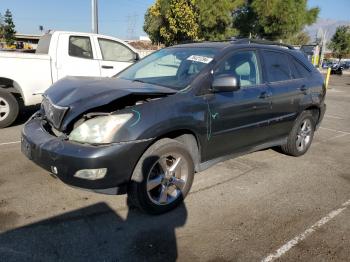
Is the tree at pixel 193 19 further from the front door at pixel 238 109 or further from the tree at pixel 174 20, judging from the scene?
the front door at pixel 238 109

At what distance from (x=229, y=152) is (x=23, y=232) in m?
2.38

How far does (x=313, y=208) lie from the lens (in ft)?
12.9

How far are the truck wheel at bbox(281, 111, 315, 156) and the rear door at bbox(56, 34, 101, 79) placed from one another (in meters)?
→ 4.44

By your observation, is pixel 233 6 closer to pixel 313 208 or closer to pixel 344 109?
pixel 344 109

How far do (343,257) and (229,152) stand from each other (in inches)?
66.6

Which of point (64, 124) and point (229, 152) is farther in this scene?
point (229, 152)

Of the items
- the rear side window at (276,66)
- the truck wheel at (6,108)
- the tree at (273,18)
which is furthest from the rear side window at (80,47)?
the tree at (273,18)

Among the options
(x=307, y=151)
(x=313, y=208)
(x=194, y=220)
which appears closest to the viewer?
(x=194, y=220)

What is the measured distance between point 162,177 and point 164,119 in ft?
1.97

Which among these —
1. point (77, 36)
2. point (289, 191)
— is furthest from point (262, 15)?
point (289, 191)

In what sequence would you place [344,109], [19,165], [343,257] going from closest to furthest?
[343,257]
[19,165]
[344,109]

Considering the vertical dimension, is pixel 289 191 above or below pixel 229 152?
below

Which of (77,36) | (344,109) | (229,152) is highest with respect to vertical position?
(77,36)

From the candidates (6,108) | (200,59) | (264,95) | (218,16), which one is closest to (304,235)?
(264,95)
